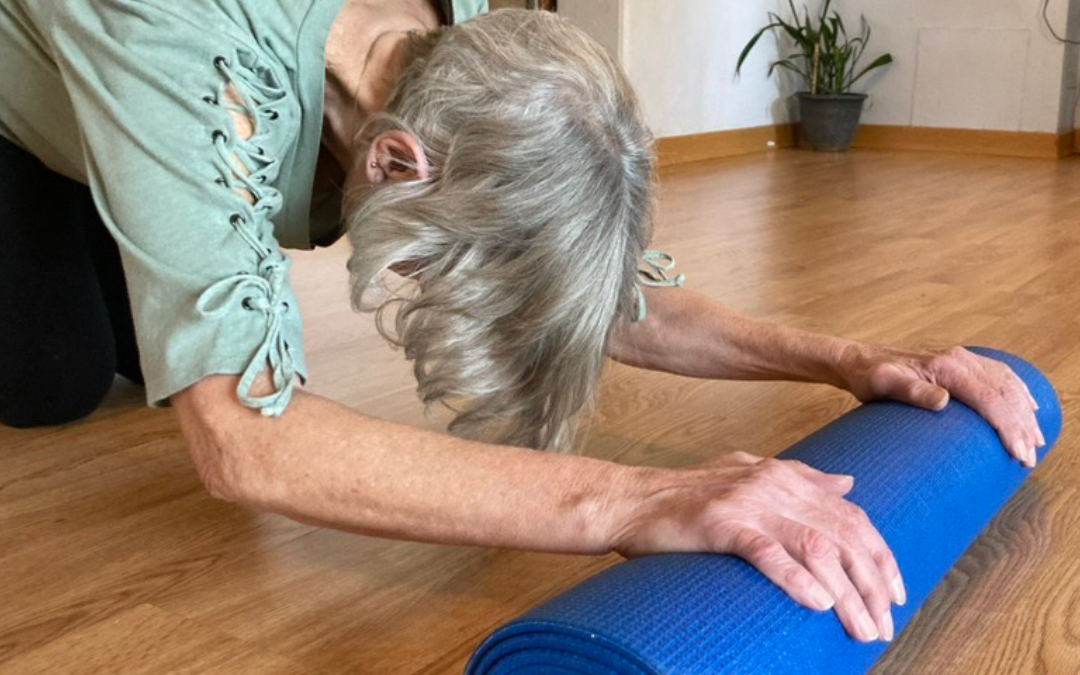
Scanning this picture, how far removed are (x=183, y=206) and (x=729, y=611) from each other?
Result: 0.54 meters

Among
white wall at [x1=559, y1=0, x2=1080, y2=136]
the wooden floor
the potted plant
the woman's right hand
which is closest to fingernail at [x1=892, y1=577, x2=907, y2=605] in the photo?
the woman's right hand

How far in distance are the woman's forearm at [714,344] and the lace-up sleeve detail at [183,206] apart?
20.8 inches

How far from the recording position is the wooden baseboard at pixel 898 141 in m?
5.14

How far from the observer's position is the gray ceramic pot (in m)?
5.55

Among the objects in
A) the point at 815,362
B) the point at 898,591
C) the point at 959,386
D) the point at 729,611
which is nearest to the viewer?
the point at 729,611

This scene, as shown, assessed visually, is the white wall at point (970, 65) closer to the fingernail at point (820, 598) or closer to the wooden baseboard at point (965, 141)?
the wooden baseboard at point (965, 141)

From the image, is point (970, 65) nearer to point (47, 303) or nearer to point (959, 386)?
point (959, 386)

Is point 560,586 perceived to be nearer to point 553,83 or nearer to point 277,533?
point 277,533

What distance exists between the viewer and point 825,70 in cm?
562

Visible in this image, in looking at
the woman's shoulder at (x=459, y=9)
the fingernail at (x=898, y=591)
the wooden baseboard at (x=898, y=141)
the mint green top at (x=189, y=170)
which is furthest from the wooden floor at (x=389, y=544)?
the wooden baseboard at (x=898, y=141)

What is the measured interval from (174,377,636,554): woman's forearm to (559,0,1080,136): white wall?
388 cm

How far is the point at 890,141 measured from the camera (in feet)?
19.3

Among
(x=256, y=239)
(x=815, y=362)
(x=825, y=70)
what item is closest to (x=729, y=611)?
Result: (x=256, y=239)

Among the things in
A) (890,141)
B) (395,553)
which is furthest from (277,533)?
(890,141)
